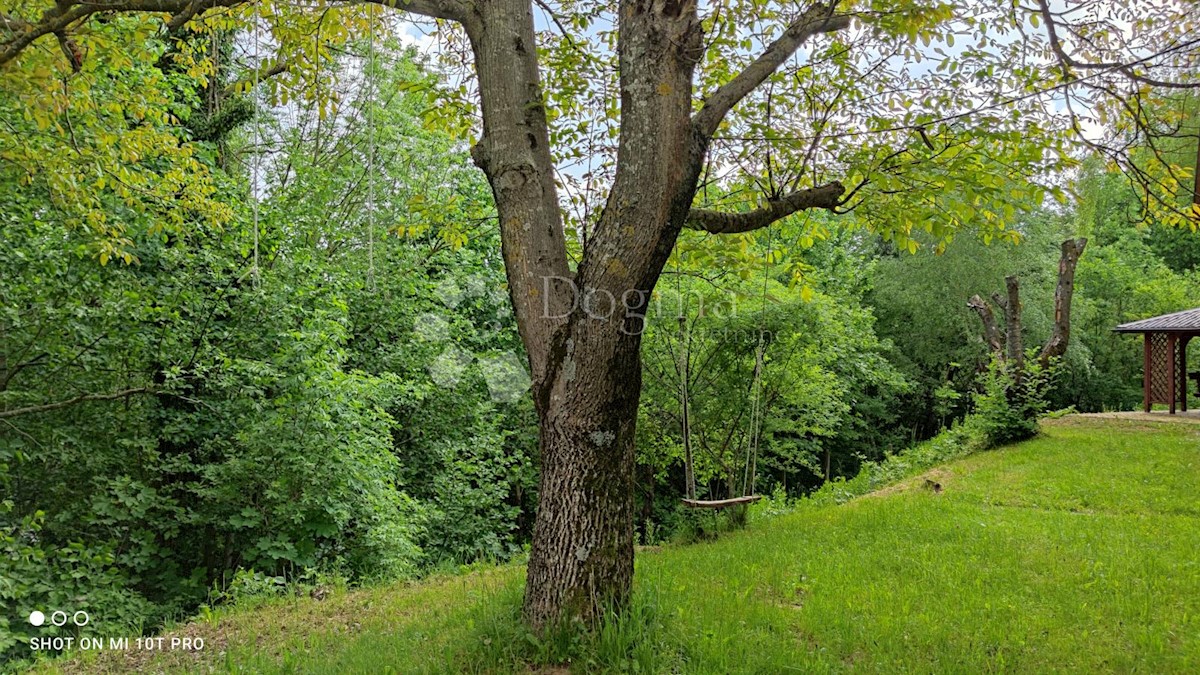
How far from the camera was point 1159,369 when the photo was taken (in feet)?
47.1

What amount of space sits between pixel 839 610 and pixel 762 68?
286 cm

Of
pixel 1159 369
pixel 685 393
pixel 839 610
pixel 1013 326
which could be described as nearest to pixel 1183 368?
A: pixel 1159 369

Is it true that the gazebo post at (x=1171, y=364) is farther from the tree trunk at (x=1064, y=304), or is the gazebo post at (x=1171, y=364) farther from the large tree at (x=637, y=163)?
the large tree at (x=637, y=163)

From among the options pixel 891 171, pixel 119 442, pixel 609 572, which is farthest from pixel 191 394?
pixel 891 171

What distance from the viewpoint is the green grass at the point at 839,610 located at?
2.99 meters

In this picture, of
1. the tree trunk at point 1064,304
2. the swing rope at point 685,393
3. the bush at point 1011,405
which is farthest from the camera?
the tree trunk at point 1064,304

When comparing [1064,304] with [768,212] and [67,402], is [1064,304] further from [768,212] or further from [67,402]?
[67,402]

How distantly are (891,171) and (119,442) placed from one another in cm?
694

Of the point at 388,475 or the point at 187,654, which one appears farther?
the point at 388,475

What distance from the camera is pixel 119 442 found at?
20.7 ft

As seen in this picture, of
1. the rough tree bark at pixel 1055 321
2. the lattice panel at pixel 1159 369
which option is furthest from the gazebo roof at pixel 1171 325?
the rough tree bark at pixel 1055 321

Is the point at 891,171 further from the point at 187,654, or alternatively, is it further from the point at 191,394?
the point at 191,394

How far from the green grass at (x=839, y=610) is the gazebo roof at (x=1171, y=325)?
818 centimetres

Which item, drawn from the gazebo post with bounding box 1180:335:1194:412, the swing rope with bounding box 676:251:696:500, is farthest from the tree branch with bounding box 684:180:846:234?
the gazebo post with bounding box 1180:335:1194:412
